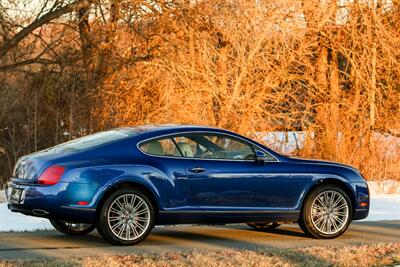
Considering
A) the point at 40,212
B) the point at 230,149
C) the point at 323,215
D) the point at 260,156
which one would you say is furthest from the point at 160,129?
the point at 323,215

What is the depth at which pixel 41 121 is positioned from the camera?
22.6 metres

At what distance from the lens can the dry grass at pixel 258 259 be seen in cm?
917

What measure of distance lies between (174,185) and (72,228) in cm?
169

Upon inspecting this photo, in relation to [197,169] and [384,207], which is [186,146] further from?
[384,207]

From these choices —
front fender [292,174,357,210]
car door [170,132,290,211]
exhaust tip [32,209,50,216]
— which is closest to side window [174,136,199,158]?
car door [170,132,290,211]

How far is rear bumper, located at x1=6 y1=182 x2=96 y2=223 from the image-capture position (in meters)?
10.3

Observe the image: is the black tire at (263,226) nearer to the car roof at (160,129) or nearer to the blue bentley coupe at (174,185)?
the blue bentley coupe at (174,185)

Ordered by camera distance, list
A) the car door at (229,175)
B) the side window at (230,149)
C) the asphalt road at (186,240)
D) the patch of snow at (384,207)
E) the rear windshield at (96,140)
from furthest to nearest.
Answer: the patch of snow at (384,207) → the side window at (230,149) → the car door at (229,175) → the rear windshield at (96,140) → the asphalt road at (186,240)

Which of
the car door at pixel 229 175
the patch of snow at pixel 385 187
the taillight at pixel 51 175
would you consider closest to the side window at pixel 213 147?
the car door at pixel 229 175

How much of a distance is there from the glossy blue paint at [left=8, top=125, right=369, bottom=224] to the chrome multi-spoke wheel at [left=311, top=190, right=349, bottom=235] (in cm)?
17

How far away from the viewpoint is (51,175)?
1037 centimetres

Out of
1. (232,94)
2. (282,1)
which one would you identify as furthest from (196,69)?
(282,1)

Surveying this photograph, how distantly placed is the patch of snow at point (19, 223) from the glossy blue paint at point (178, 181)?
1.81 m

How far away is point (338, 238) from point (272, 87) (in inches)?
422
